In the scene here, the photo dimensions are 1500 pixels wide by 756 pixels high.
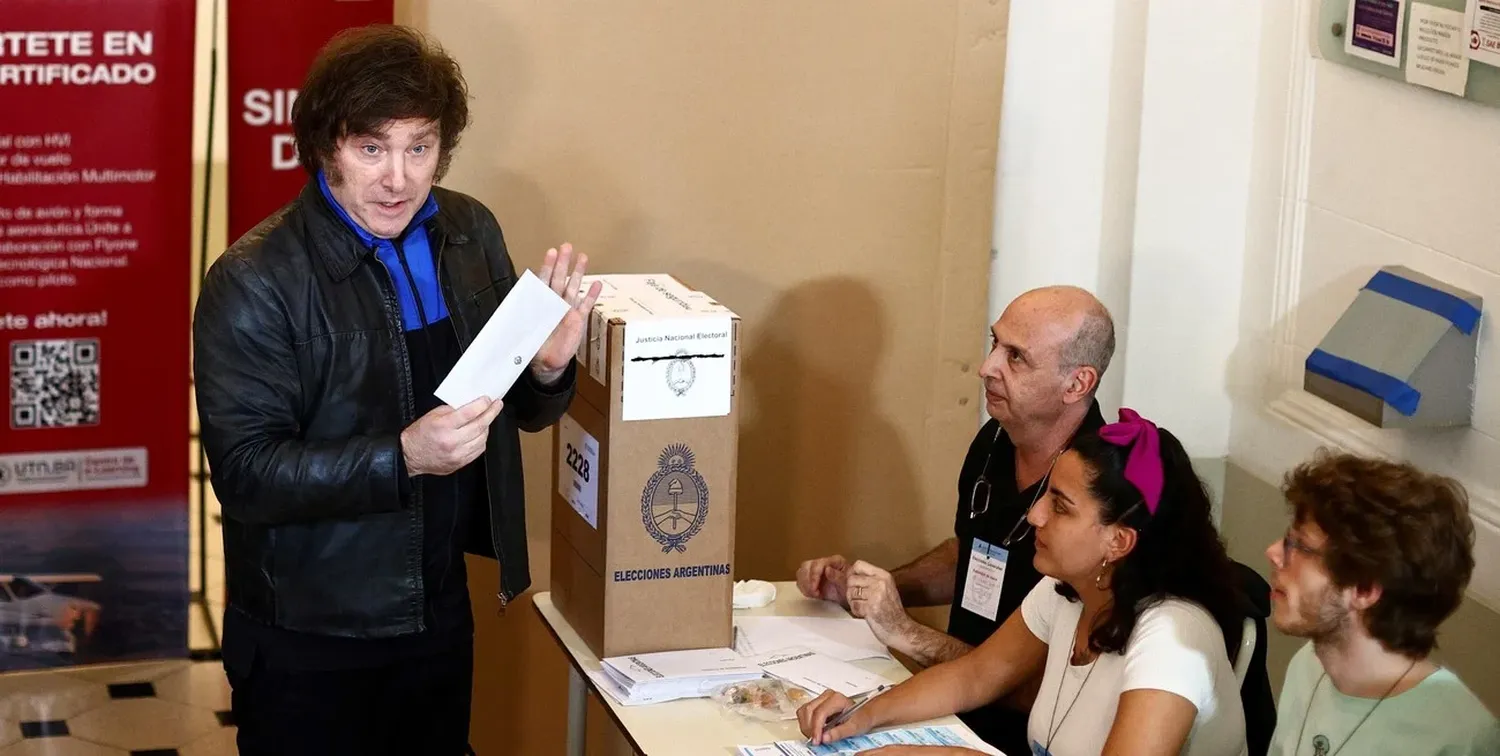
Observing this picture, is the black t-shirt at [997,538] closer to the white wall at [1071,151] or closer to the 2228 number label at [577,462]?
the 2228 number label at [577,462]

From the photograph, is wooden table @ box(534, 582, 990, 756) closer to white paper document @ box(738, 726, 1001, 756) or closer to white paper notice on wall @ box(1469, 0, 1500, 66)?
white paper document @ box(738, 726, 1001, 756)

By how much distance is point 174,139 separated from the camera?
153 inches

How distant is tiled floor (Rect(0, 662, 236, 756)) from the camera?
4.07 meters

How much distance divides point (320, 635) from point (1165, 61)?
224 cm

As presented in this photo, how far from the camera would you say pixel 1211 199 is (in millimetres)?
3732

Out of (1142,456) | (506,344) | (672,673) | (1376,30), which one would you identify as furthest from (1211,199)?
(506,344)

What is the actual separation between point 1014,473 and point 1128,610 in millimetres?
590

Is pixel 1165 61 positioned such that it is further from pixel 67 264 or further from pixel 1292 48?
pixel 67 264

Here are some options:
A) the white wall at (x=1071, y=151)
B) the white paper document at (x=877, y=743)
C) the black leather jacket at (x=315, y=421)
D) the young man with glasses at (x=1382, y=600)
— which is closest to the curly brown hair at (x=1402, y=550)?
the young man with glasses at (x=1382, y=600)

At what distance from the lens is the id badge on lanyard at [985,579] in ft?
9.59

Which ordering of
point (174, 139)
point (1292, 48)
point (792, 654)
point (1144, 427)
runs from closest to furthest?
point (1144, 427), point (792, 654), point (1292, 48), point (174, 139)

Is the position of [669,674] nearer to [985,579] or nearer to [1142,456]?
[985,579]

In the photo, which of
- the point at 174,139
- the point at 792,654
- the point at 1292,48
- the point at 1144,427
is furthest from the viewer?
the point at 174,139

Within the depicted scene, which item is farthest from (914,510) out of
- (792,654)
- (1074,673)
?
(1074,673)
